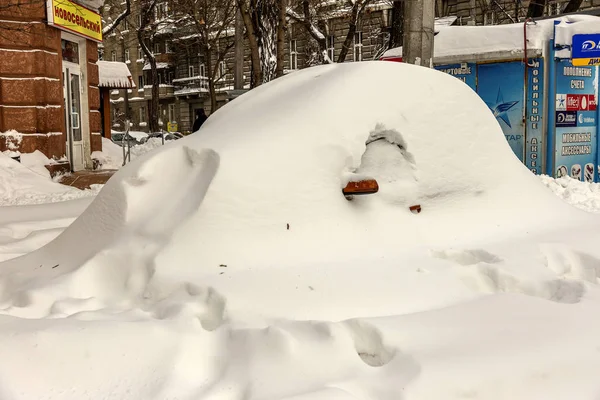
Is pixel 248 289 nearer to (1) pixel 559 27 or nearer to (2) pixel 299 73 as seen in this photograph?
(2) pixel 299 73

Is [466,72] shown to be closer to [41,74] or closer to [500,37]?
[500,37]

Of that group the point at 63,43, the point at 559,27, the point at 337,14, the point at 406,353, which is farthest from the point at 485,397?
the point at 337,14

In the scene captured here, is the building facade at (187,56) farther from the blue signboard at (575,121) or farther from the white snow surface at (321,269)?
the white snow surface at (321,269)

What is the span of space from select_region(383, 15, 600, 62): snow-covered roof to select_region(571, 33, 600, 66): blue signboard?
0.40 feet

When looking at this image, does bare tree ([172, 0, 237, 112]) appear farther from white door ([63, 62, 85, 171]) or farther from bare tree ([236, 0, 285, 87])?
white door ([63, 62, 85, 171])

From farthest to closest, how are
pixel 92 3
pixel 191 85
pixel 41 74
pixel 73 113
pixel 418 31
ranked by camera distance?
pixel 191 85 < pixel 73 113 < pixel 92 3 < pixel 41 74 < pixel 418 31

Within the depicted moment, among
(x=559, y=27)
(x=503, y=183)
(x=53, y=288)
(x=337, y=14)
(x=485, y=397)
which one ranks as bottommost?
(x=485, y=397)

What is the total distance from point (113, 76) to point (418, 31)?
14.9 meters

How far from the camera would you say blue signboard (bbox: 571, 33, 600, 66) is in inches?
358

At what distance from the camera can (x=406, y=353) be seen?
8.64 ft

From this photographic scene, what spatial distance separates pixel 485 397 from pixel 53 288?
238 cm

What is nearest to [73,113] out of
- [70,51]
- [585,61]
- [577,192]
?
[70,51]

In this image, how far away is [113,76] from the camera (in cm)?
2012

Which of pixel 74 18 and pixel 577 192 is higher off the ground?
pixel 74 18
